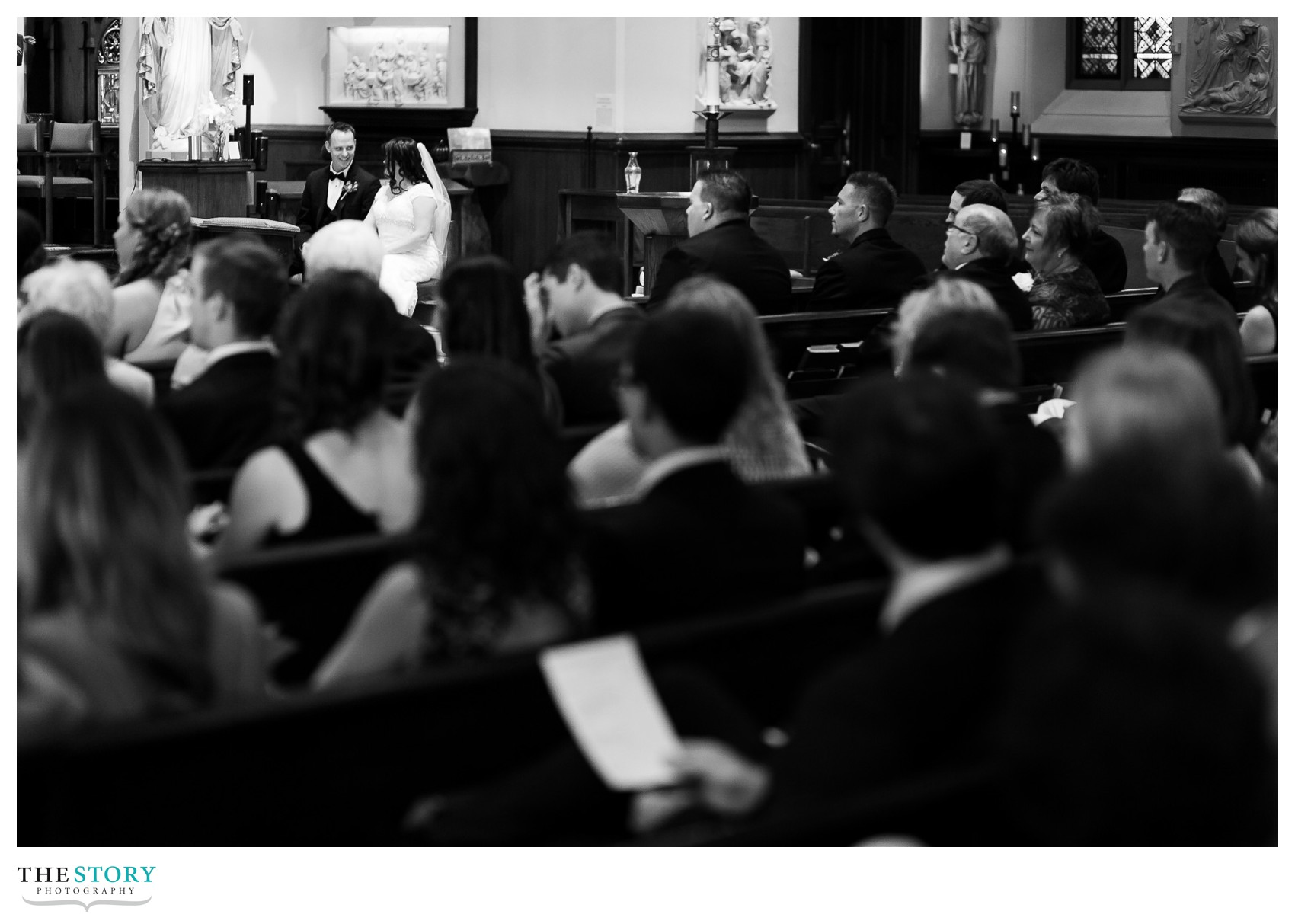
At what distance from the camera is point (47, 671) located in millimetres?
1904

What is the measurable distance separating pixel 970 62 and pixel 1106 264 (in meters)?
7.27

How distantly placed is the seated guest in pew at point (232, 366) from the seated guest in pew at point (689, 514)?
121cm

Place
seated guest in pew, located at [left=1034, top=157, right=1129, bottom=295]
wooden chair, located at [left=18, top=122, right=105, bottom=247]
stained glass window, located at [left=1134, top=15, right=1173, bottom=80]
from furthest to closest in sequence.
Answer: stained glass window, located at [left=1134, top=15, right=1173, bottom=80] → wooden chair, located at [left=18, top=122, right=105, bottom=247] → seated guest in pew, located at [left=1034, top=157, right=1129, bottom=295]

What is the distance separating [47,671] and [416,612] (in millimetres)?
489

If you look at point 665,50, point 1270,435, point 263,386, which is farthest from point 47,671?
point 665,50

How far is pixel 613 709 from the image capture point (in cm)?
203

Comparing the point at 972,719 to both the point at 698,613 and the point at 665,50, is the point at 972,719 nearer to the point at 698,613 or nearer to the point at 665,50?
the point at 698,613

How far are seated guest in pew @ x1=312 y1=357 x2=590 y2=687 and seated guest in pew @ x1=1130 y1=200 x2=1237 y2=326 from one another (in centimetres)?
333

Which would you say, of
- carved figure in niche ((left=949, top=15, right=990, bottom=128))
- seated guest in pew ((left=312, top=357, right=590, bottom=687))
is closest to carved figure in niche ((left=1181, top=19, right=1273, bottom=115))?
carved figure in niche ((left=949, top=15, right=990, bottom=128))

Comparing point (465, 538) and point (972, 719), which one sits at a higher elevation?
point (465, 538)

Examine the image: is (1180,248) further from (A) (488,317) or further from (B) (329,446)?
(B) (329,446)

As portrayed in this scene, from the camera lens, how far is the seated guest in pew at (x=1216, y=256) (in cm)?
594

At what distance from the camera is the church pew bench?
6.05ft

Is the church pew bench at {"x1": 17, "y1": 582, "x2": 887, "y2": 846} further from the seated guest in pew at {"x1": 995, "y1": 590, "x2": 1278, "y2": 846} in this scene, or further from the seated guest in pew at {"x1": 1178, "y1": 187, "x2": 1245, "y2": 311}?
the seated guest in pew at {"x1": 1178, "y1": 187, "x2": 1245, "y2": 311}
